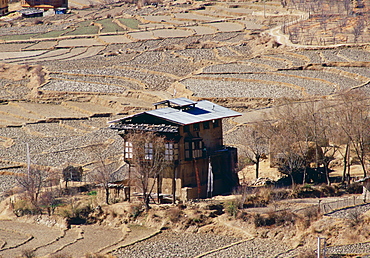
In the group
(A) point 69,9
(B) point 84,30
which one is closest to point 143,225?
(B) point 84,30

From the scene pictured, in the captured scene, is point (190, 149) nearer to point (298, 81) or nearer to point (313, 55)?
point (298, 81)

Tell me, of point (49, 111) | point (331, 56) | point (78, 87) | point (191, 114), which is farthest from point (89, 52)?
point (191, 114)

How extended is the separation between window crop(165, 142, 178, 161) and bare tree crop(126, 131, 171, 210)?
0.47ft

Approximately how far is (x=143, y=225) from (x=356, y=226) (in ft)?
30.2

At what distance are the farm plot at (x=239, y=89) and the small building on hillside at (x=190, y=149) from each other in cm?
2156

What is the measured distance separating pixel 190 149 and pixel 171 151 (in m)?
0.99

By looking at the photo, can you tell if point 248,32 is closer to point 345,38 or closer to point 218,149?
point 345,38

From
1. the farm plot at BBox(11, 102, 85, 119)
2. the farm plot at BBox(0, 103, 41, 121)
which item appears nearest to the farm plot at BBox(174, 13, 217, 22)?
the farm plot at BBox(11, 102, 85, 119)

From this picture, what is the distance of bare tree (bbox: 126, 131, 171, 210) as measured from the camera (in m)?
36.2

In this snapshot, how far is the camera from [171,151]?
3659cm

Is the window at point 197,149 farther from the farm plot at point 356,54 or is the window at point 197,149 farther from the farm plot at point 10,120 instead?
the farm plot at point 356,54

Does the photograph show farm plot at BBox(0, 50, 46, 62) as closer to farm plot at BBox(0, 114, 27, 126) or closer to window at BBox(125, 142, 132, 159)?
farm plot at BBox(0, 114, 27, 126)

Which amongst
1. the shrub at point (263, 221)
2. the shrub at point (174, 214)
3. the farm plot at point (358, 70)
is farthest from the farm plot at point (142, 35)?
the shrub at point (263, 221)

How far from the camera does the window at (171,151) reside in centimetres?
3656
